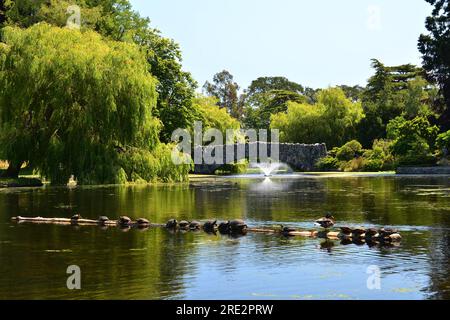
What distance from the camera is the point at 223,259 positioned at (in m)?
16.4

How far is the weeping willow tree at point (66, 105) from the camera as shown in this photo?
4500 cm

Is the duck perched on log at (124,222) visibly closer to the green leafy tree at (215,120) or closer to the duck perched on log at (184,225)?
the duck perched on log at (184,225)

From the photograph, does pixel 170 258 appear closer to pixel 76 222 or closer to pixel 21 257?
pixel 21 257

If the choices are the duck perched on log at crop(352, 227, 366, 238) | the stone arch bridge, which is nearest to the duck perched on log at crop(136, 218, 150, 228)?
the duck perched on log at crop(352, 227, 366, 238)

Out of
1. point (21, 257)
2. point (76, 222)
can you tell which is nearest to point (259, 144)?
Result: point (76, 222)

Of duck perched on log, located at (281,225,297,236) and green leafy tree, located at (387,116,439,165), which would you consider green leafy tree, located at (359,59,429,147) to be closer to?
green leafy tree, located at (387,116,439,165)

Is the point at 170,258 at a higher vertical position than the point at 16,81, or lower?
lower

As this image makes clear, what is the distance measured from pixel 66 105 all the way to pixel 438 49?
41.5 m

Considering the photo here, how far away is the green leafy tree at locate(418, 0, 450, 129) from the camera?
73250mm

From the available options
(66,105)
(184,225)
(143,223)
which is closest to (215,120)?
(66,105)

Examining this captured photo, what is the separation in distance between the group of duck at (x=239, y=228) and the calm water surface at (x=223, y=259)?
0.60 metres

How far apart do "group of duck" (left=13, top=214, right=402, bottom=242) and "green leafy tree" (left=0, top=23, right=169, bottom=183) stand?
64.6 ft
